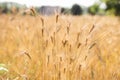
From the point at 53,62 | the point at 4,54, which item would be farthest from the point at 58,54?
the point at 4,54

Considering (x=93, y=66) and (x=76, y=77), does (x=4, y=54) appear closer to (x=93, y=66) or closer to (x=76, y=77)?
(x=93, y=66)

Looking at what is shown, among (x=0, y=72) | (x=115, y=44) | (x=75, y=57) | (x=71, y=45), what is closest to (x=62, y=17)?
(x=71, y=45)

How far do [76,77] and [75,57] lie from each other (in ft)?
0.38

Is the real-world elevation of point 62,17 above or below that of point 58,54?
above

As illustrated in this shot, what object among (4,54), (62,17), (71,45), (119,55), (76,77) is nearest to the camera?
(76,77)

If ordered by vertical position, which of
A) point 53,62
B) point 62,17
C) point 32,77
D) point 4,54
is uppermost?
point 62,17

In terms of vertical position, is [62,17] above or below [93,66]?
above

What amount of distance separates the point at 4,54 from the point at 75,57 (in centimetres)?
130

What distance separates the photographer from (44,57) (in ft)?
7.09

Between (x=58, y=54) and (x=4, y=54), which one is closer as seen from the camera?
(x=58, y=54)

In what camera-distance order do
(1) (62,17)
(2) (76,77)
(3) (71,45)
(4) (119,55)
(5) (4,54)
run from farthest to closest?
(5) (4,54)
(4) (119,55)
(1) (62,17)
(3) (71,45)
(2) (76,77)

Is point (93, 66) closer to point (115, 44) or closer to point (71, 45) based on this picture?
point (71, 45)

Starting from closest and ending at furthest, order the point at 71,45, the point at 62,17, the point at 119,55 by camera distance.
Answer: the point at 71,45
the point at 62,17
the point at 119,55

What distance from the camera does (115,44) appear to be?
3.15 meters
